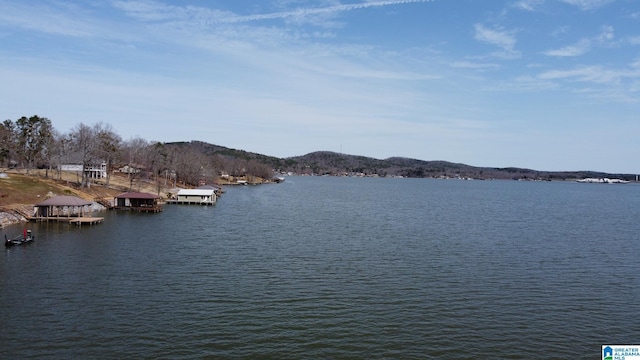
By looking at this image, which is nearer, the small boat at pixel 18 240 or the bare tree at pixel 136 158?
the small boat at pixel 18 240

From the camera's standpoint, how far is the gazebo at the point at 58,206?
7056 centimetres

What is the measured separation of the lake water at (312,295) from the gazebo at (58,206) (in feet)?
29.6

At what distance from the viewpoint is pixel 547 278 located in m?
41.0

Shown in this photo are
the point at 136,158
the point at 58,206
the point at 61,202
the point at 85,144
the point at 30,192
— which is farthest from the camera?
the point at 136,158

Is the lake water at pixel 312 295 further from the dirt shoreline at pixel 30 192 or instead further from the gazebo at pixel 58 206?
the dirt shoreline at pixel 30 192

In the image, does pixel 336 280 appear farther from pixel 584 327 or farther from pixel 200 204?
pixel 200 204

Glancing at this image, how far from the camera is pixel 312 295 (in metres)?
34.2

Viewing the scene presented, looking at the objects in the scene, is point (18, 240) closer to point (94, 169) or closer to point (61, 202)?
point (61, 202)

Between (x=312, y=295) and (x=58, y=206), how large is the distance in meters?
57.0

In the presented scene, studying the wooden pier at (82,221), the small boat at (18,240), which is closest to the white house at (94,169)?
the wooden pier at (82,221)

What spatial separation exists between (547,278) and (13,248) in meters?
54.2

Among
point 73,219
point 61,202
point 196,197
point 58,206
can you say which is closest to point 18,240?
point 73,219

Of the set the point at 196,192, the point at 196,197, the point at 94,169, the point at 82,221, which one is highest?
the point at 94,169

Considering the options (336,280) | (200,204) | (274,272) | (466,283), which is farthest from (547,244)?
(200,204)
